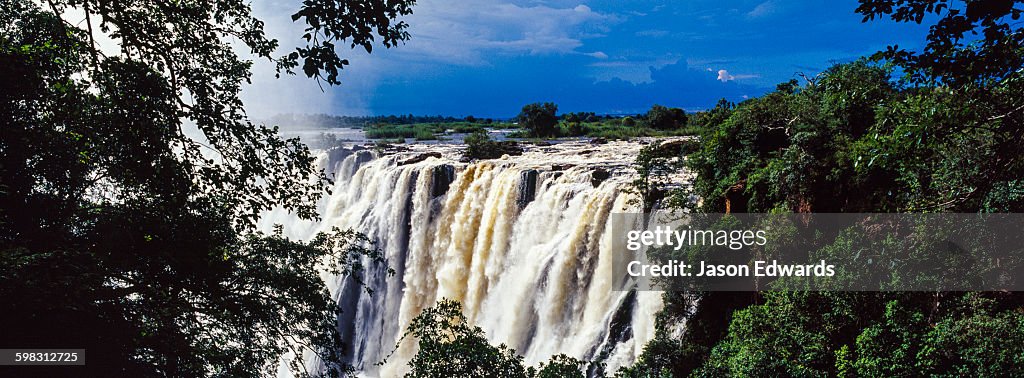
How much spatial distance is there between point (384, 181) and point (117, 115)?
68.4ft

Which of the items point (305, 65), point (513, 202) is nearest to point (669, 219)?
point (513, 202)

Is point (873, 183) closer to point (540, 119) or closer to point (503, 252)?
point (503, 252)

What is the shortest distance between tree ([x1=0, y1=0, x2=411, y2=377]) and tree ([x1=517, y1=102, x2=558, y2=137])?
40162mm

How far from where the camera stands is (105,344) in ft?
21.1

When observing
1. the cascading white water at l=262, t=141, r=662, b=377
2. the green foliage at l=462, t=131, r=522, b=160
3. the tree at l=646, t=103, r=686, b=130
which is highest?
the tree at l=646, t=103, r=686, b=130

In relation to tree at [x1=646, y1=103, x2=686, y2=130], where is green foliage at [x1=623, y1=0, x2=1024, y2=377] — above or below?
below

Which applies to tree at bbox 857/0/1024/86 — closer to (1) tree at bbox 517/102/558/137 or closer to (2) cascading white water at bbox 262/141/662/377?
(2) cascading white water at bbox 262/141/662/377

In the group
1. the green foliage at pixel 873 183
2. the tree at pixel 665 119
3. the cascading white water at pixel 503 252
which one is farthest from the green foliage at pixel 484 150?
the tree at pixel 665 119

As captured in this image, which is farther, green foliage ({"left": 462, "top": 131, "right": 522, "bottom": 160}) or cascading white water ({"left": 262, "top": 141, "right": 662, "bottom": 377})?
green foliage ({"left": 462, "top": 131, "right": 522, "bottom": 160})

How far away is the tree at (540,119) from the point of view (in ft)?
156

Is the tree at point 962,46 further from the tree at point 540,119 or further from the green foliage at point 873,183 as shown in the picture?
the tree at point 540,119

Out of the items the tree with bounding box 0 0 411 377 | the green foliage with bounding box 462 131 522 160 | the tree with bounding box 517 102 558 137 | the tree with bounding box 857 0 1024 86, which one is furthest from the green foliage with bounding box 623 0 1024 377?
the tree with bounding box 517 102 558 137

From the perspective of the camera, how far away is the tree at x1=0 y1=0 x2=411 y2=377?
16.7 feet

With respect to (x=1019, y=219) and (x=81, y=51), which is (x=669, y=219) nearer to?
(x=1019, y=219)
